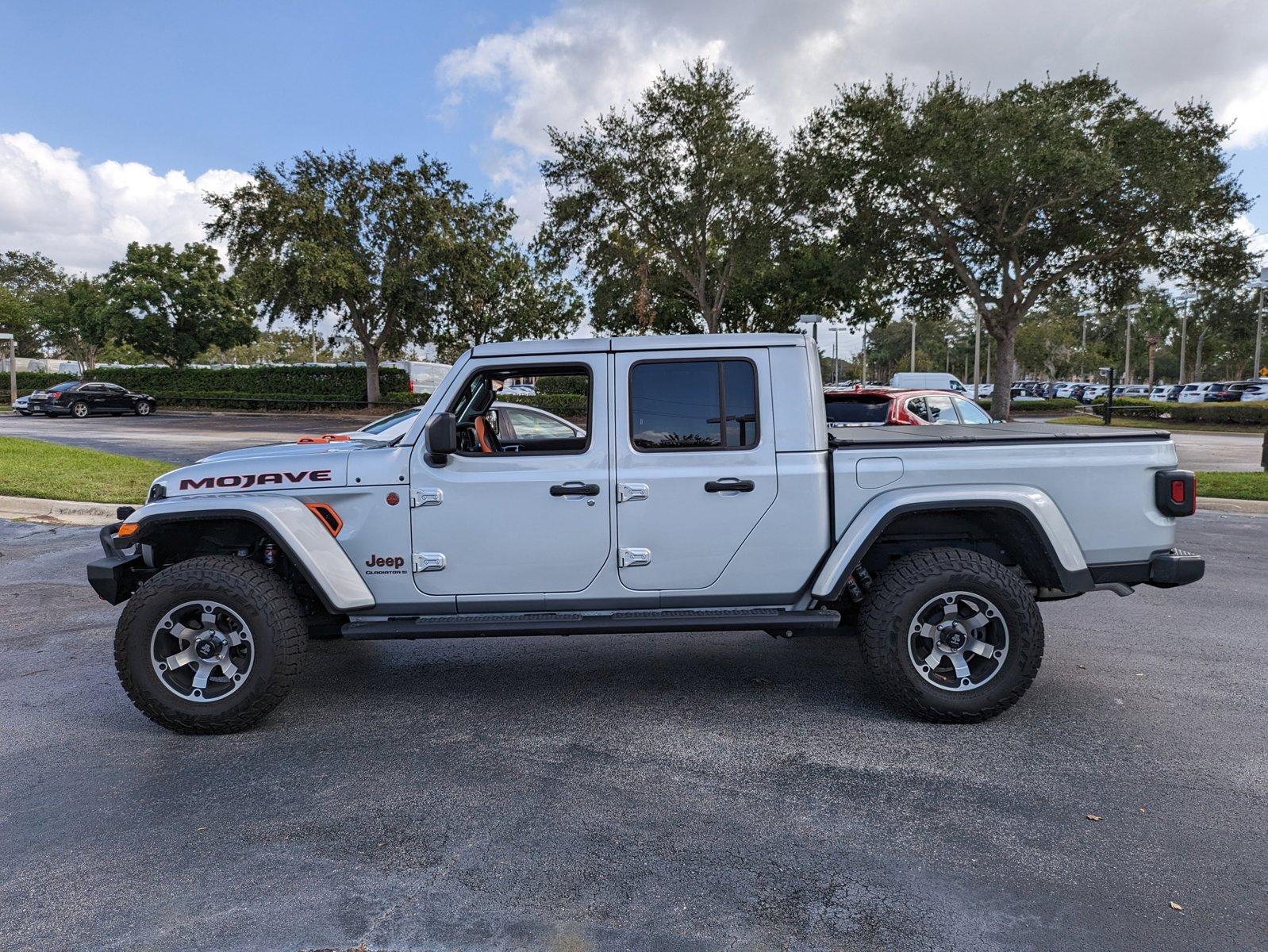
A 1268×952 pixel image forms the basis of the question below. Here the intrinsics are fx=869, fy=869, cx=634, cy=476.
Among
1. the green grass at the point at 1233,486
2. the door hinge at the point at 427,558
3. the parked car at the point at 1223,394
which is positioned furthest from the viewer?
the parked car at the point at 1223,394

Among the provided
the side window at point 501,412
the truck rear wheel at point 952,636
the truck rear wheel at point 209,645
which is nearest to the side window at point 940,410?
A: the truck rear wheel at point 952,636

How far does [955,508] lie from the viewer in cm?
428

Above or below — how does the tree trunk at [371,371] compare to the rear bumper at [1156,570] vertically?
above

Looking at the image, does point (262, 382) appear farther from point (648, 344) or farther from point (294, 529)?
point (648, 344)

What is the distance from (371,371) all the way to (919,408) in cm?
3124

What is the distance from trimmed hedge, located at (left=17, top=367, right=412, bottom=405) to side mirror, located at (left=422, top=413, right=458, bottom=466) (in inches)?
1419

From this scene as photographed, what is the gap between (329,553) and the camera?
4227mm

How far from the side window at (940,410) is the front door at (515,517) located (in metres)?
7.55

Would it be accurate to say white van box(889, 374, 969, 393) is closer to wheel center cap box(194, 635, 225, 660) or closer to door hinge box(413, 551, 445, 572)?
door hinge box(413, 551, 445, 572)

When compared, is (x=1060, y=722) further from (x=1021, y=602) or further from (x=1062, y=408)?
(x=1062, y=408)

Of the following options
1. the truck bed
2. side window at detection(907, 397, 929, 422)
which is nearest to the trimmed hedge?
side window at detection(907, 397, 929, 422)

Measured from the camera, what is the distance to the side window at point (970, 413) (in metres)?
11.5

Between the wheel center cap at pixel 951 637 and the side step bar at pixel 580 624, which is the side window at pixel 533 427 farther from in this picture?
the wheel center cap at pixel 951 637

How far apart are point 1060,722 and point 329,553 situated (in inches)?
146
